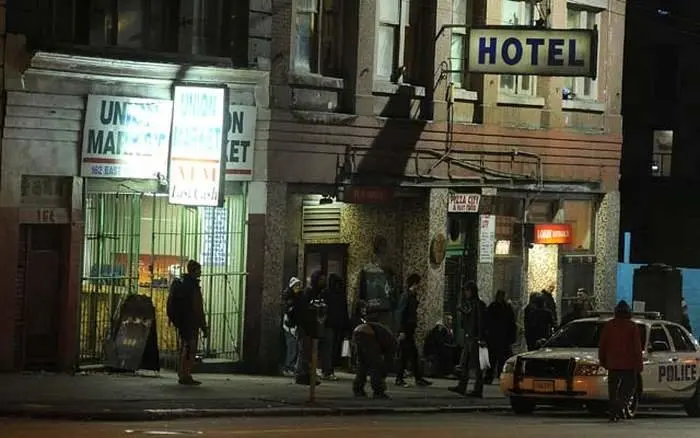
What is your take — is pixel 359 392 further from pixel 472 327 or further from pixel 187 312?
pixel 187 312

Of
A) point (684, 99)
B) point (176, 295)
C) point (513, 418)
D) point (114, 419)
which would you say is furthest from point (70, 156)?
point (684, 99)

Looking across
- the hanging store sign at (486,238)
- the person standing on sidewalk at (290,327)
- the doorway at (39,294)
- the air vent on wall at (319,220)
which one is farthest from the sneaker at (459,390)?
the doorway at (39,294)

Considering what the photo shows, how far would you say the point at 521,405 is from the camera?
24.5 m

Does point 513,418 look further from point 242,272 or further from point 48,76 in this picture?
point 48,76

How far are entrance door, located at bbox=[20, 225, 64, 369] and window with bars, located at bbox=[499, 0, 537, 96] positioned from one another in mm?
11891

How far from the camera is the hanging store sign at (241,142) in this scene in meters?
27.8

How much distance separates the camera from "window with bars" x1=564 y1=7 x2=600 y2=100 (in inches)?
1396

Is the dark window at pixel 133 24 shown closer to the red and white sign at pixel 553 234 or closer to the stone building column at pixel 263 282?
the stone building column at pixel 263 282

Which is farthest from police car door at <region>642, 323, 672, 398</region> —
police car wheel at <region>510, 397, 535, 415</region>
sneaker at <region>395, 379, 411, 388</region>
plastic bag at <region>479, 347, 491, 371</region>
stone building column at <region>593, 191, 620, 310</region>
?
stone building column at <region>593, 191, 620, 310</region>

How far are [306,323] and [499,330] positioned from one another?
5.63 metres

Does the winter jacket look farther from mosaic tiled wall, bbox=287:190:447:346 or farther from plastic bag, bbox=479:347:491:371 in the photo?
mosaic tiled wall, bbox=287:190:447:346

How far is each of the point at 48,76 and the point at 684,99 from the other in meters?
43.0

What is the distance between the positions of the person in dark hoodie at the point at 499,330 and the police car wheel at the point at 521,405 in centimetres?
474

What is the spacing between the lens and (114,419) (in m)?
20.1
